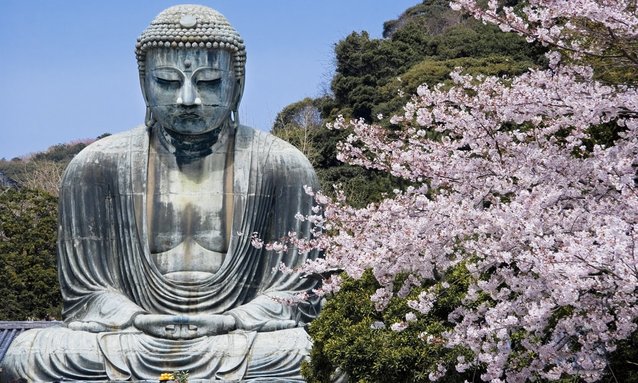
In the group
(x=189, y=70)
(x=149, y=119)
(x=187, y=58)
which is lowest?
(x=149, y=119)

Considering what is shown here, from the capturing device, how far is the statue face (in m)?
13.6

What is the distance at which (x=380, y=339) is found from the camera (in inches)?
430

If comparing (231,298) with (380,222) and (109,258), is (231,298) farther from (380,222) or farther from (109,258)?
(380,222)

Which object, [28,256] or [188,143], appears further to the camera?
[28,256]

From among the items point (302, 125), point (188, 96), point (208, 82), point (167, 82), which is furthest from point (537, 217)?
point (302, 125)

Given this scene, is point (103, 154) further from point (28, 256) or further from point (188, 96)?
point (28, 256)

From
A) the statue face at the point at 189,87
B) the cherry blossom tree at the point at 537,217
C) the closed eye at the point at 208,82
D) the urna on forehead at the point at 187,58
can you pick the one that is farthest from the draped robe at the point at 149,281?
the cherry blossom tree at the point at 537,217

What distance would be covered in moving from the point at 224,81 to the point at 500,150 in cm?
508

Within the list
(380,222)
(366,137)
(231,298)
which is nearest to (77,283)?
(231,298)

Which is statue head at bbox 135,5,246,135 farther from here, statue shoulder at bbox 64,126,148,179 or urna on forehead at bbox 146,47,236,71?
statue shoulder at bbox 64,126,148,179

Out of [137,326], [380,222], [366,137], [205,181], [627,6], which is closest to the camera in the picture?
[627,6]

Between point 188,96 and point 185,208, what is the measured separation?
3.53 ft

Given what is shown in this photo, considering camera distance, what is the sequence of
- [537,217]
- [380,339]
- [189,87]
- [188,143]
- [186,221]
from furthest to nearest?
[188,143]
[186,221]
[189,87]
[380,339]
[537,217]

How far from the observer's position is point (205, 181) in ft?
45.6
